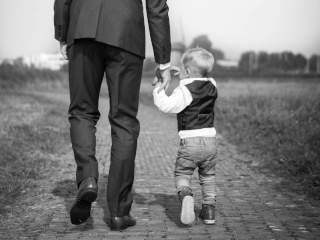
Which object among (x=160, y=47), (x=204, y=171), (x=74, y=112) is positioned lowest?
(x=204, y=171)

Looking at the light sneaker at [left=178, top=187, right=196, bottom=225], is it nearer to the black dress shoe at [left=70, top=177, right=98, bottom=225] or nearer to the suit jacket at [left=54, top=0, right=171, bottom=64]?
the black dress shoe at [left=70, top=177, right=98, bottom=225]

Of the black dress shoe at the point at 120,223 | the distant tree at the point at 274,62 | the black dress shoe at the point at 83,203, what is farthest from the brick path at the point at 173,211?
the distant tree at the point at 274,62

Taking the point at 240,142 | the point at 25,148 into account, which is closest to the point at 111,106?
the point at 25,148

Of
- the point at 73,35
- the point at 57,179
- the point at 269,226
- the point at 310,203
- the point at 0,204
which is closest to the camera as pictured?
the point at 73,35

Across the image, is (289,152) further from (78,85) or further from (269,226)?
(78,85)

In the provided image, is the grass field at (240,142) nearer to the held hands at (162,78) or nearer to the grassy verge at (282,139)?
the grassy verge at (282,139)

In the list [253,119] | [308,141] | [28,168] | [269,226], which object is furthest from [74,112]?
[253,119]

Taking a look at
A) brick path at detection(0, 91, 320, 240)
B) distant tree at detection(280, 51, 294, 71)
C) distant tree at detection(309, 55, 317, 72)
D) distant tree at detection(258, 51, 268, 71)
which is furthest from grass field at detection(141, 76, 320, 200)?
distant tree at detection(309, 55, 317, 72)

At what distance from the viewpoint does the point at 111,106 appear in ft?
11.1

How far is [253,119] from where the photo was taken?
29.9ft

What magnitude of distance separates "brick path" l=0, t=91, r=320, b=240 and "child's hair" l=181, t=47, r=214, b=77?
1.10 meters

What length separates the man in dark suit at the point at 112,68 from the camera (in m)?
3.21

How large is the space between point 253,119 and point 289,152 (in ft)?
9.33

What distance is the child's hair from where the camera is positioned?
3586 millimetres
